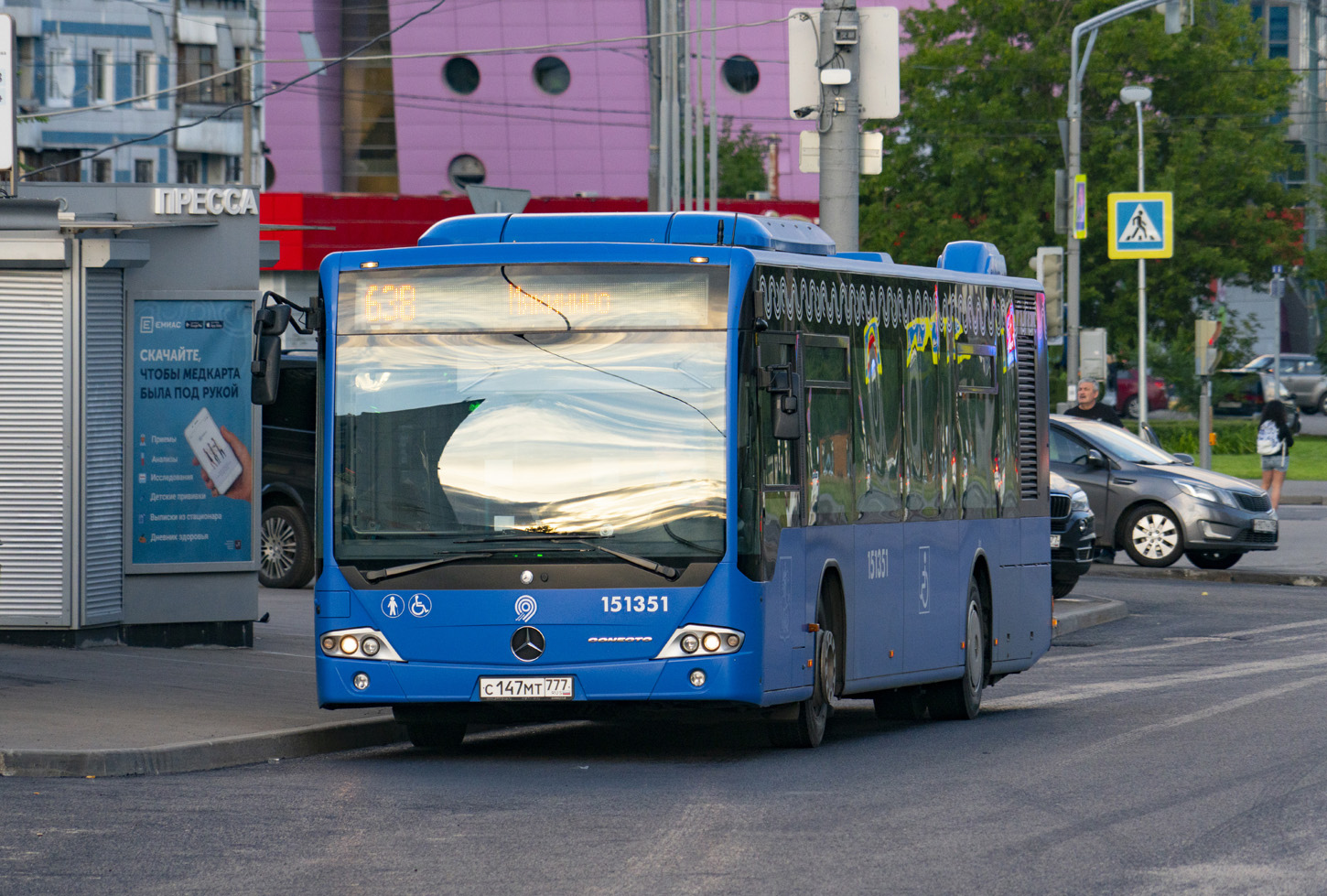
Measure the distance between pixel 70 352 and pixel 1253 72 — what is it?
149 ft

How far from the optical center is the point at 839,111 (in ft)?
61.1

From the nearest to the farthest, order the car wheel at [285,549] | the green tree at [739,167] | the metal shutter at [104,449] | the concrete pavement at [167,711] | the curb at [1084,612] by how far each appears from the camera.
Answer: the concrete pavement at [167,711], the metal shutter at [104,449], the curb at [1084,612], the car wheel at [285,549], the green tree at [739,167]

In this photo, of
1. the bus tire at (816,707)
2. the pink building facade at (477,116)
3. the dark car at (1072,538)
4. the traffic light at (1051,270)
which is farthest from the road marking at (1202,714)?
the pink building facade at (477,116)

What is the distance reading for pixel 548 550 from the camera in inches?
438

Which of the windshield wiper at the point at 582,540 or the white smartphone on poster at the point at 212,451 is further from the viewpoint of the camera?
the white smartphone on poster at the point at 212,451

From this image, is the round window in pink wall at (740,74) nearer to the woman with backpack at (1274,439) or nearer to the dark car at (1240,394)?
the dark car at (1240,394)

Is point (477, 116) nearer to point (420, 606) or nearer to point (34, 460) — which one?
point (34, 460)

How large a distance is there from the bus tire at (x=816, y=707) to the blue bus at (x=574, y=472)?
0.8 inches

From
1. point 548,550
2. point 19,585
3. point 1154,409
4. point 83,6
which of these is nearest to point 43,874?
point 548,550

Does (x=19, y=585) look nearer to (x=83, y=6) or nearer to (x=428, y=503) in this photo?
(x=428, y=503)

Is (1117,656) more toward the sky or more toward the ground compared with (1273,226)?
more toward the ground

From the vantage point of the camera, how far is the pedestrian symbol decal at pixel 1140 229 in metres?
35.0

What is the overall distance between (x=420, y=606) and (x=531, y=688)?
0.68 metres

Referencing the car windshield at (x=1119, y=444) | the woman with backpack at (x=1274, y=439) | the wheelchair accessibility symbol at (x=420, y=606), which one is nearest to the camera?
the wheelchair accessibility symbol at (x=420, y=606)
